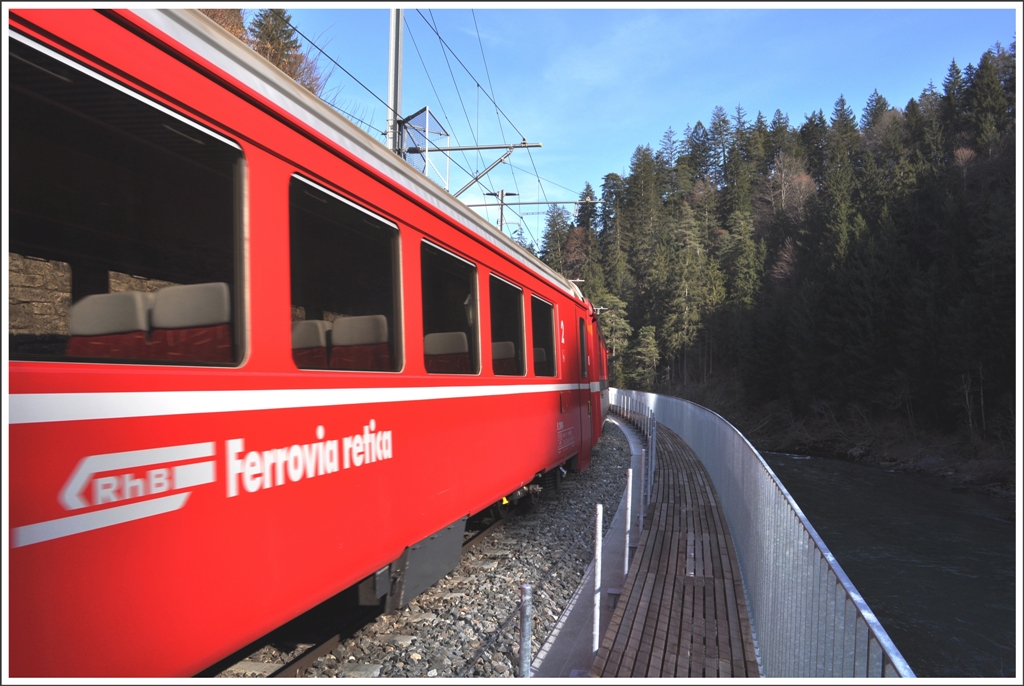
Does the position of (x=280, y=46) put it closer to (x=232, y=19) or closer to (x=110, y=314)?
(x=232, y=19)

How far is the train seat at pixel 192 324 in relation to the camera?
8.74 ft

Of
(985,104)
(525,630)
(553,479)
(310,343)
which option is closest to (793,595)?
(525,630)

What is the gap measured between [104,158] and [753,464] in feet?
18.2

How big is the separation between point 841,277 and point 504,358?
44072mm

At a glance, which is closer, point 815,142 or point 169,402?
point 169,402

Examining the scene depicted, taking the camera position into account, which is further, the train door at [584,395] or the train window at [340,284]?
the train door at [584,395]

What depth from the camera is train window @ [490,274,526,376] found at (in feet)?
20.9

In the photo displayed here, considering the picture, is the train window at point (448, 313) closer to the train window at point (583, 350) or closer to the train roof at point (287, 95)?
the train roof at point (287, 95)

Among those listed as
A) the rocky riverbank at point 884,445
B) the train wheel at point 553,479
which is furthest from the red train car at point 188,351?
the rocky riverbank at point 884,445

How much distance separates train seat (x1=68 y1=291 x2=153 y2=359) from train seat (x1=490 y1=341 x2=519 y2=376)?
12.5 ft

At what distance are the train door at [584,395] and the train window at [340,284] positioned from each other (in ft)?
22.5

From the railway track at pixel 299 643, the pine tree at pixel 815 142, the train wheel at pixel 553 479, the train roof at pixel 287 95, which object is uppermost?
the pine tree at pixel 815 142

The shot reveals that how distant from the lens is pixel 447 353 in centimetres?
520

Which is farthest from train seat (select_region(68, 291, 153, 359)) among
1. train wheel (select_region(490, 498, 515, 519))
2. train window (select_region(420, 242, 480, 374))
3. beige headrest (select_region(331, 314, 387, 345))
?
train wheel (select_region(490, 498, 515, 519))
